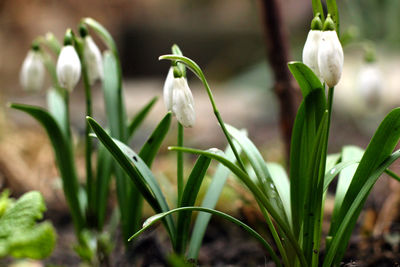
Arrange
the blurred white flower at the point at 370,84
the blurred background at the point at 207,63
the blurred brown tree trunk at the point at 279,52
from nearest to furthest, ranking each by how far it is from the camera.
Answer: the blurred white flower at the point at 370,84
the blurred brown tree trunk at the point at 279,52
the blurred background at the point at 207,63

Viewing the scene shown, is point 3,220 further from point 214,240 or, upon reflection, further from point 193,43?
point 193,43

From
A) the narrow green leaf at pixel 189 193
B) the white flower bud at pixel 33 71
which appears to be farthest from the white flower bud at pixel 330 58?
the white flower bud at pixel 33 71

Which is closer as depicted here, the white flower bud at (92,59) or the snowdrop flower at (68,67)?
the snowdrop flower at (68,67)

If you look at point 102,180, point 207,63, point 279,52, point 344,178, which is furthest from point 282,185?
point 207,63

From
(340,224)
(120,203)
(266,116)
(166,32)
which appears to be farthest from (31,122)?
(166,32)

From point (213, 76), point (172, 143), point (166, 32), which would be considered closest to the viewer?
point (172, 143)

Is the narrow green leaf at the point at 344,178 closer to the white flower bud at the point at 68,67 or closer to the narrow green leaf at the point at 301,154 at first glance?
the narrow green leaf at the point at 301,154

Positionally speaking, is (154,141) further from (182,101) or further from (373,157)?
(373,157)
